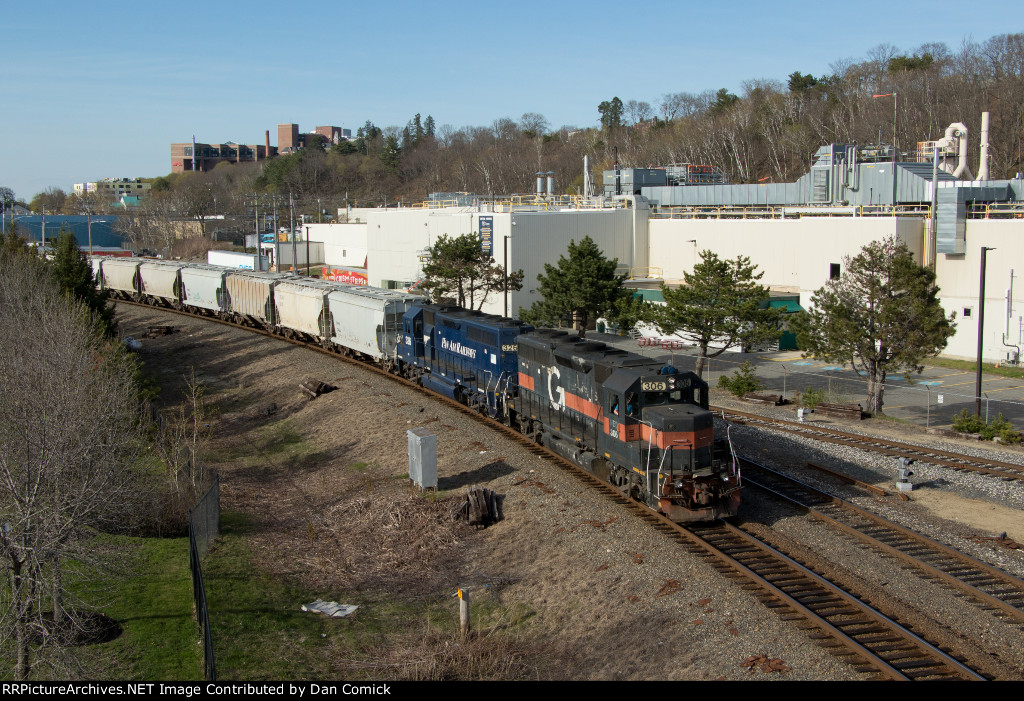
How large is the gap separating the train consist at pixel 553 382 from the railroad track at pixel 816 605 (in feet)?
1.78

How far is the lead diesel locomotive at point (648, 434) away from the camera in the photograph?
16.9 metres

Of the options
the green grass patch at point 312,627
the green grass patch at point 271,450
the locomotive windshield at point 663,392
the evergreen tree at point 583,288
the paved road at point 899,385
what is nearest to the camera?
the green grass patch at point 312,627

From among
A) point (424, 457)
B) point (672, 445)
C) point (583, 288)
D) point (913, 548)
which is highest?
point (583, 288)

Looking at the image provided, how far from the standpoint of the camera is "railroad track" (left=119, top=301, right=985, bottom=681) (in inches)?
453

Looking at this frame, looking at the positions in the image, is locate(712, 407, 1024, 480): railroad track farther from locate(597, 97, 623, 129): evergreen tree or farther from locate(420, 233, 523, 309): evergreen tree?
locate(597, 97, 623, 129): evergreen tree

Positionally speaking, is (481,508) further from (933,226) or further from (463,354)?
(933,226)

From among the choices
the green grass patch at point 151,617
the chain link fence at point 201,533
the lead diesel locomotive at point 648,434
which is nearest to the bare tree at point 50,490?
the green grass patch at point 151,617

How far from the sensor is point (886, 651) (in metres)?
12.0

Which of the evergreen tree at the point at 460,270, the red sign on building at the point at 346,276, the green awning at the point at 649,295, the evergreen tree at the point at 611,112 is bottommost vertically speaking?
the green awning at the point at 649,295

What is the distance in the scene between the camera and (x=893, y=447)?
24.5 meters

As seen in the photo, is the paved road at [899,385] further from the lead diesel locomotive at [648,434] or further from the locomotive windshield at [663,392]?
the locomotive windshield at [663,392]

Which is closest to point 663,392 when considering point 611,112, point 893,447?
point 893,447

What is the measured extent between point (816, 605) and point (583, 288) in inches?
1102

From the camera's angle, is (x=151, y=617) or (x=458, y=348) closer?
(x=151, y=617)
